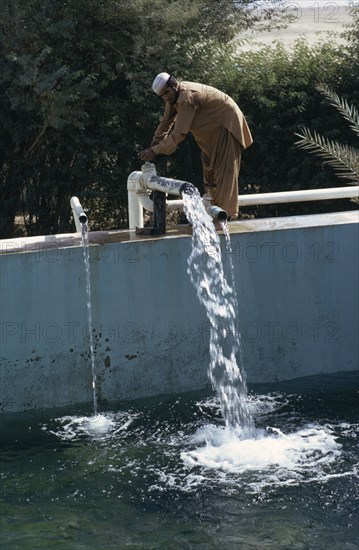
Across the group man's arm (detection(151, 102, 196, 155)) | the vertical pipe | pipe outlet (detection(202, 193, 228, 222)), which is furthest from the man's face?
pipe outlet (detection(202, 193, 228, 222))

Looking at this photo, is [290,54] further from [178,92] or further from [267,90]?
[178,92]

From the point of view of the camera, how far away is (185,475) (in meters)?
6.84

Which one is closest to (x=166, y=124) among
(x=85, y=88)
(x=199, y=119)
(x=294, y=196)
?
(x=199, y=119)

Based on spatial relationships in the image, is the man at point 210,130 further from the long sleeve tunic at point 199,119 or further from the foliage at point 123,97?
the foliage at point 123,97

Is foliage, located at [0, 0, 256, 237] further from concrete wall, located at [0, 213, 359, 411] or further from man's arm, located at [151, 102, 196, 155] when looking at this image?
concrete wall, located at [0, 213, 359, 411]

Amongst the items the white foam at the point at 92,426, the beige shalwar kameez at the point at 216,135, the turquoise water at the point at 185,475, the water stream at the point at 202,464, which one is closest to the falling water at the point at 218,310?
the water stream at the point at 202,464

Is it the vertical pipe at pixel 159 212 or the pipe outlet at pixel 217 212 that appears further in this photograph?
the vertical pipe at pixel 159 212

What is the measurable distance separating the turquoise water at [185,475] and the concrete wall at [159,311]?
237 millimetres

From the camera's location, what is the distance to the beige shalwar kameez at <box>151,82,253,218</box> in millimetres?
8219

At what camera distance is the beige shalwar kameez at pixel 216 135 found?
8.22m

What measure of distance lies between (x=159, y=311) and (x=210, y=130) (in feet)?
5.15

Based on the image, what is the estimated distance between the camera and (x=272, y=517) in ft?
20.5

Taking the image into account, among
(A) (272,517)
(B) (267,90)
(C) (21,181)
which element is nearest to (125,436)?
(A) (272,517)

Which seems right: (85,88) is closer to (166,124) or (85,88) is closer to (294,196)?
(166,124)
